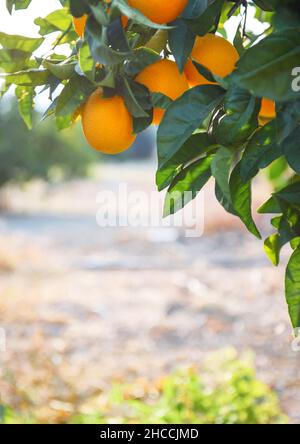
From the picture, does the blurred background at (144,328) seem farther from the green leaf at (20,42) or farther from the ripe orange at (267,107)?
the ripe orange at (267,107)

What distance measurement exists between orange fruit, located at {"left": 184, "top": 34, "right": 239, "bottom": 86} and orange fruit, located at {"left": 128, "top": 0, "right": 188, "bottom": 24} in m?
0.05

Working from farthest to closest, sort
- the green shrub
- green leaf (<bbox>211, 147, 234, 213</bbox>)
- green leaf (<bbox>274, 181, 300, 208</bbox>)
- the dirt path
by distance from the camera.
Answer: the dirt path
the green shrub
green leaf (<bbox>274, 181, 300, 208</bbox>)
green leaf (<bbox>211, 147, 234, 213</bbox>)

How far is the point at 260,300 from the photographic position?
3492 millimetres

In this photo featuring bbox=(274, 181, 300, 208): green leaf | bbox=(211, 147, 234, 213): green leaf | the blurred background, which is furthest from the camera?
the blurred background

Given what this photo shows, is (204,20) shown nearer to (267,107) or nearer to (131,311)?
(267,107)

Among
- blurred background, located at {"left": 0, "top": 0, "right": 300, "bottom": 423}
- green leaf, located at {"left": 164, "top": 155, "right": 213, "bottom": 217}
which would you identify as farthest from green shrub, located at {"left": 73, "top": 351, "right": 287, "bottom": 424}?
green leaf, located at {"left": 164, "top": 155, "right": 213, "bottom": 217}

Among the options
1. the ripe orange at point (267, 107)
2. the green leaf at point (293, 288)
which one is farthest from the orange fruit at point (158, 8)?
the green leaf at point (293, 288)

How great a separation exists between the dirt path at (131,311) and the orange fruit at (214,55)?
1.48m

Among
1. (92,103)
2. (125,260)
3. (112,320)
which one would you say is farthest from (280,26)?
(125,260)

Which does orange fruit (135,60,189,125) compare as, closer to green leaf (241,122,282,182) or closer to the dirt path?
green leaf (241,122,282,182)

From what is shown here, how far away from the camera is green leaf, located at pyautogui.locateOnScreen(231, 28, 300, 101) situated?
1.27 ft
